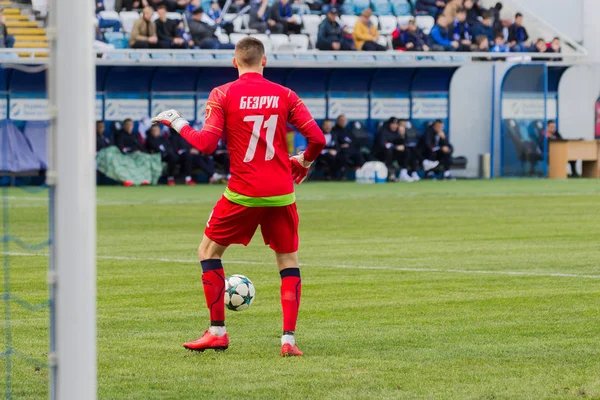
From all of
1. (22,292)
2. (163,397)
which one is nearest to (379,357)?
(163,397)

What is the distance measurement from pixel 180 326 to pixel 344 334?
3.76 ft

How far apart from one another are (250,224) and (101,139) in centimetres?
2108

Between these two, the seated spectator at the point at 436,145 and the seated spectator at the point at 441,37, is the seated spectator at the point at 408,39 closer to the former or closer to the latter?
the seated spectator at the point at 441,37

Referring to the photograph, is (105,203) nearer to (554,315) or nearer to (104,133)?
(104,133)

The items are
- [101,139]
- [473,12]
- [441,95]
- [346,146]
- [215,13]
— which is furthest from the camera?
[473,12]

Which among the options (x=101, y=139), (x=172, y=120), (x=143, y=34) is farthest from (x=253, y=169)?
(x=143, y=34)

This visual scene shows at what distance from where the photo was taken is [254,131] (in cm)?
749

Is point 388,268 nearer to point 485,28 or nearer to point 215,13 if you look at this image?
point 215,13

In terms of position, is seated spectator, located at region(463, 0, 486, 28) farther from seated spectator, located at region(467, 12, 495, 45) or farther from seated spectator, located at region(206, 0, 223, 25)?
seated spectator, located at region(206, 0, 223, 25)

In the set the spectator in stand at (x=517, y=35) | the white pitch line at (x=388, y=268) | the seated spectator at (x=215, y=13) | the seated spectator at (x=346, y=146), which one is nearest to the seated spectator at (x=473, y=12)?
the spectator in stand at (x=517, y=35)

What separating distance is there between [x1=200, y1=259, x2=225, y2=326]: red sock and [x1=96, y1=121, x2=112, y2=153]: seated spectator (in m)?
20.7

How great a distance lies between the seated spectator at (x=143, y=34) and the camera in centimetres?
2891

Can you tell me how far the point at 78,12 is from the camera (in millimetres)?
4027

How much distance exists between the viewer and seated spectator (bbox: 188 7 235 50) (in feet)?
98.7
